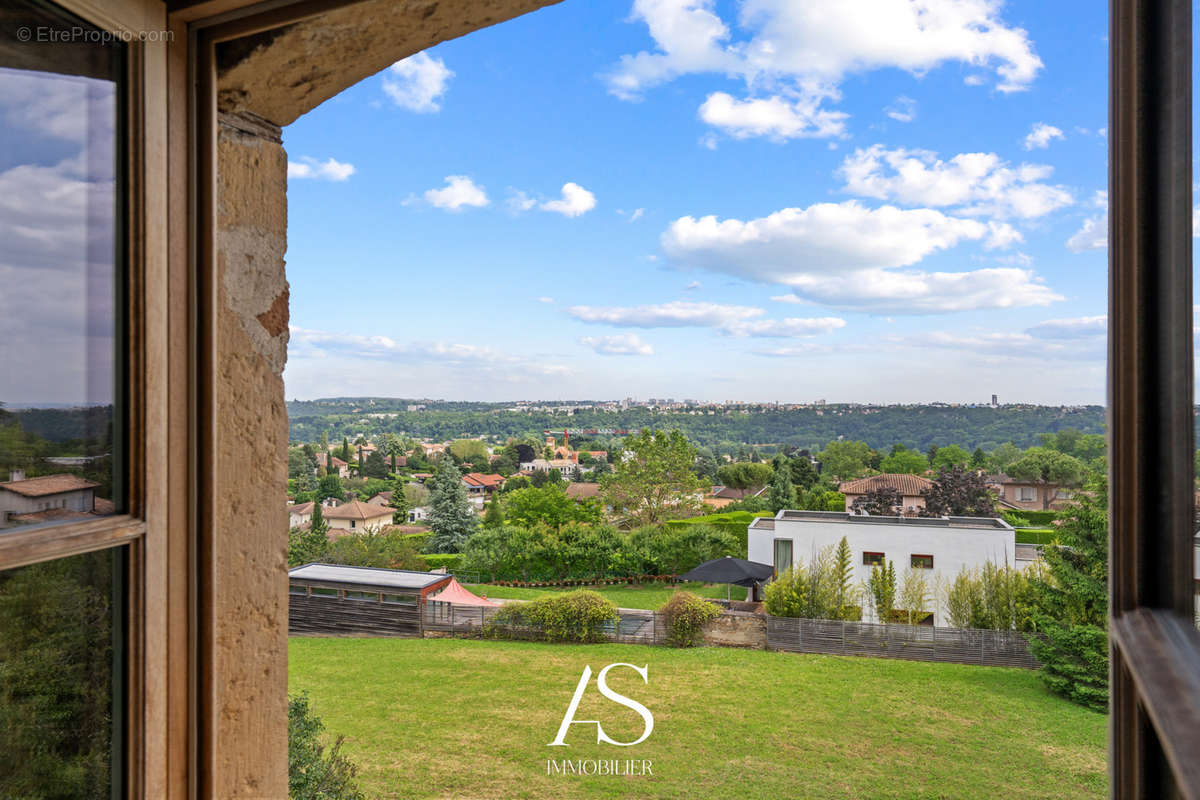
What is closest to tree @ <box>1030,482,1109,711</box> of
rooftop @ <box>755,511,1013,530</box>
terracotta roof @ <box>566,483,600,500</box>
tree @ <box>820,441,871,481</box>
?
rooftop @ <box>755,511,1013,530</box>

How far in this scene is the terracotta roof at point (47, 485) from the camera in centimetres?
44

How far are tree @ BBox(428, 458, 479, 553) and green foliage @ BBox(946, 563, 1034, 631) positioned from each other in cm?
918

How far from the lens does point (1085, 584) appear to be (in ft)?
24.9

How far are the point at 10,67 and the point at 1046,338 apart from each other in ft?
69.5

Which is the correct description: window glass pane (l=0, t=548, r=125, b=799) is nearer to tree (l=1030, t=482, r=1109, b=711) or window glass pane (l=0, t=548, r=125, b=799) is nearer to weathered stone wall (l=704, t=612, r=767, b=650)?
weathered stone wall (l=704, t=612, r=767, b=650)

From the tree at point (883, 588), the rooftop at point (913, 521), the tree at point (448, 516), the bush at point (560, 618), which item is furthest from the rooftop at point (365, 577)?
the tree at point (883, 588)

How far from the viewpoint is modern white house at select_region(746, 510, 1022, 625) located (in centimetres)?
924

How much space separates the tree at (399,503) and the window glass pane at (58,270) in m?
14.7

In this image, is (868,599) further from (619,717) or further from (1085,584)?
(619,717)

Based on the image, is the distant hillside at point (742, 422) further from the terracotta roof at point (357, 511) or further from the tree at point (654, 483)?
the terracotta roof at point (357, 511)

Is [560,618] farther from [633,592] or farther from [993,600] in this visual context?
[993,600]

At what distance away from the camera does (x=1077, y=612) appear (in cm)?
771

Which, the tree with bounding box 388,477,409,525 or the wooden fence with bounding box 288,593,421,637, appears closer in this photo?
the wooden fence with bounding box 288,593,421,637

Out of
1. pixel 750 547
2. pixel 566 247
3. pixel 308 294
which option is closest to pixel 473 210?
pixel 566 247
